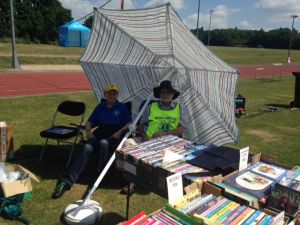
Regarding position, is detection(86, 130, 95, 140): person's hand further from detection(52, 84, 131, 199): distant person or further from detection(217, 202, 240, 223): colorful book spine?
detection(217, 202, 240, 223): colorful book spine

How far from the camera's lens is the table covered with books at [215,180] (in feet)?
8.11

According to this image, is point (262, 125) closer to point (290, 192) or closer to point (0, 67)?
point (290, 192)

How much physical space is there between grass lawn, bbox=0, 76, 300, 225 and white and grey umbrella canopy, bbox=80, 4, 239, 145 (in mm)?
1442

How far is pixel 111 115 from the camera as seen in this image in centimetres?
566

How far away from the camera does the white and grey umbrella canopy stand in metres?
4.52

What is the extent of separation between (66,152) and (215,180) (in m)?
4.04

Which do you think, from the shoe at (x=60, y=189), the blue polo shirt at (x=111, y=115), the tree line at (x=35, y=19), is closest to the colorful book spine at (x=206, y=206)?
the shoe at (x=60, y=189)

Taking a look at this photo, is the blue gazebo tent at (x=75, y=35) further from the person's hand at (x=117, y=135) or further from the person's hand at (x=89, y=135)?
the person's hand at (x=117, y=135)

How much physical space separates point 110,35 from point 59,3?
6678 centimetres

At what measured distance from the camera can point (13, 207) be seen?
13.5 feet

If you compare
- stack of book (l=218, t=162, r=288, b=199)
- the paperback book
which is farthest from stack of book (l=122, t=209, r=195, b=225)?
the paperback book

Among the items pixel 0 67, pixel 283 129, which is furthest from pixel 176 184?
pixel 0 67

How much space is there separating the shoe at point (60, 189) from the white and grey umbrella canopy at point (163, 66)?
1864 mm

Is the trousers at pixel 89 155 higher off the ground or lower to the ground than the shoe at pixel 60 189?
higher
